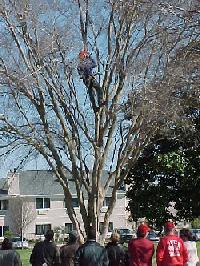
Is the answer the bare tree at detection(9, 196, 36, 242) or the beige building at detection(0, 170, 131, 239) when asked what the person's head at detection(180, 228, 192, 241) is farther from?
the beige building at detection(0, 170, 131, 239)

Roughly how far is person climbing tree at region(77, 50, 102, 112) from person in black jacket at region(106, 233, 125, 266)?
860 cm

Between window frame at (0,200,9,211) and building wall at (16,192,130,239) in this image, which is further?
window frame at (0,200,9,211)

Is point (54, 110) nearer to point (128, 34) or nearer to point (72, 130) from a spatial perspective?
point (72, 130)

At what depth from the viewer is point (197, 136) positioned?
76.2 ft

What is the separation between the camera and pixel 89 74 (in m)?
20.6

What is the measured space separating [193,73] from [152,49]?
227 inches

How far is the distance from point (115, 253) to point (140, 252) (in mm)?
591

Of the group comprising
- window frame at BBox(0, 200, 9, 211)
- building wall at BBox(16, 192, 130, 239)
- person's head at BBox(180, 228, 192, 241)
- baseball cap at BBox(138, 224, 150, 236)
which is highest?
window frame at BBox(0, 200, 9, 211)

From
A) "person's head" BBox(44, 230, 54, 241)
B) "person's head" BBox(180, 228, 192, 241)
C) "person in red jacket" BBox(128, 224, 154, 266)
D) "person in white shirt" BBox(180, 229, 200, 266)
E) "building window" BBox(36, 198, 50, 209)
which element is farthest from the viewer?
"building window" BBox(36, 198, 50, 209)

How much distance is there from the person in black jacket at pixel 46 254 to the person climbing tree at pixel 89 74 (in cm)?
778

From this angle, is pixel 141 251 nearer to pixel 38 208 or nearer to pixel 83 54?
pixel 83 54

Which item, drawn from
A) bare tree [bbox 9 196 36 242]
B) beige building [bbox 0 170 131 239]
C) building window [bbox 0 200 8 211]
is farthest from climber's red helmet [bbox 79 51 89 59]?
building window [bbox 0 200 8 211]

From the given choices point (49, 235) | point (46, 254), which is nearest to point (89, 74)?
point (49, 235)

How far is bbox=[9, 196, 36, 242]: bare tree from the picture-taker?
70.8 meters
